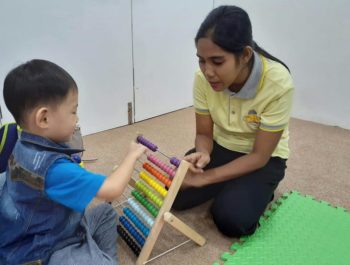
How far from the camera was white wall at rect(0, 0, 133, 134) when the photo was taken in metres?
1.63

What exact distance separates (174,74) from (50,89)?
180 cm

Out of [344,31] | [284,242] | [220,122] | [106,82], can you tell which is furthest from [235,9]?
[344,31]

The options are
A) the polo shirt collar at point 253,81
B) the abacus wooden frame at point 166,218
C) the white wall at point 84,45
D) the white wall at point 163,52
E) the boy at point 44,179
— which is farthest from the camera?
the white wall at point 163,52

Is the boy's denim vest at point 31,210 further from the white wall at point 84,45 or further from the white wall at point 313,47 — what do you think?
the white wall at point 313,47

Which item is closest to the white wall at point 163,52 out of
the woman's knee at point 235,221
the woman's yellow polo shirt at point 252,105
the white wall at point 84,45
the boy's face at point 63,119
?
the white wall at point 84,45

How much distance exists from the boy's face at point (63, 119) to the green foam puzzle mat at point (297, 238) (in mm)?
694

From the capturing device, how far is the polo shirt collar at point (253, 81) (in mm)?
1111

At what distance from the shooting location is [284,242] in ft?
3.92

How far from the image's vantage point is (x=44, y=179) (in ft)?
2.42

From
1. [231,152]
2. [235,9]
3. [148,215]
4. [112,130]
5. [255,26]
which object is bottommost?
[112,130]

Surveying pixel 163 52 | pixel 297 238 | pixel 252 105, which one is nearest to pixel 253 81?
pixel 252 105

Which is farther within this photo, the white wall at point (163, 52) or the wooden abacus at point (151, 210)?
the white wall at point (163, 52)

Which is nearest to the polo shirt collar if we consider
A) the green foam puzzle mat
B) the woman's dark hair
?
the woman's dark hair

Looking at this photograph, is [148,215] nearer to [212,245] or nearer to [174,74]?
[212,245]
